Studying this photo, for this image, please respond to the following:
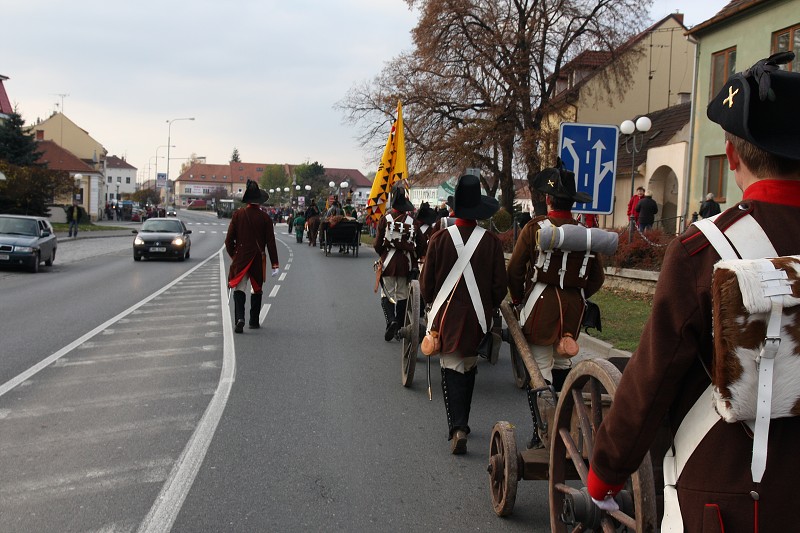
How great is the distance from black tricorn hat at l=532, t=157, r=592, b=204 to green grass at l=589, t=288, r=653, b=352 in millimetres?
3238

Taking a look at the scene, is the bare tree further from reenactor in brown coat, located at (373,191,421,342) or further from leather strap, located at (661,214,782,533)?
leather strap, located at (661,214,782,533)

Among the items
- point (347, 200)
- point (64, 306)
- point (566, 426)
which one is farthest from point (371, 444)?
point (347, 200)

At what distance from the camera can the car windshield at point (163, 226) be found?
2633 centimetres

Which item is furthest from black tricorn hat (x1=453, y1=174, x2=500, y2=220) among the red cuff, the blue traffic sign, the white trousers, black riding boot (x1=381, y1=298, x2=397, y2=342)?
black riding boot (x1=381, y1=298, x2=397, y2=342)

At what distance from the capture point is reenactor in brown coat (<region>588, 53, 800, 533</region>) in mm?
1869

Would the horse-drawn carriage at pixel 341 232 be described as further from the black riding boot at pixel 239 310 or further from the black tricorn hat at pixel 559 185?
the black tricorn hat at pixel 559 185

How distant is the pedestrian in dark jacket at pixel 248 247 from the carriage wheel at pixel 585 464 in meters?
8.14

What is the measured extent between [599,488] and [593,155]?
632 centimetres

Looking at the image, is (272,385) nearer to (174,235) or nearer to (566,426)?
(566,426)

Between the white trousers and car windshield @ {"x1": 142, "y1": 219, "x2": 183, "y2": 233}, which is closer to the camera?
the white trousers

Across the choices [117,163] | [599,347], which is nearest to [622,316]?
[599,347]

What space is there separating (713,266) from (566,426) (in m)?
1.54

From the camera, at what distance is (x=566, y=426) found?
3281 millimetres

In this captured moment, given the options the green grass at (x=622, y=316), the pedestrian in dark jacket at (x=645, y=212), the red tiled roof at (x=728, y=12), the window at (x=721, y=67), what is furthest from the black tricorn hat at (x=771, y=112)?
the window at (x=721, y=67)
